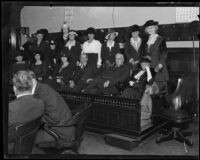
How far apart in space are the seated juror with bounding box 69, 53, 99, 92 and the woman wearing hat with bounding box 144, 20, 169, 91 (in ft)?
1.88

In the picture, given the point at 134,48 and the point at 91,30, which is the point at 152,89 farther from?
the point at 91,30

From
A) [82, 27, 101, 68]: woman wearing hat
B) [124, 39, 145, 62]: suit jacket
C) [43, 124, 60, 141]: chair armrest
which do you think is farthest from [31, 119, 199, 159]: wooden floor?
[124, 39, 145, 62]: suit jacket

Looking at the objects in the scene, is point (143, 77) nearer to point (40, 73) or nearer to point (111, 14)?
point (111, 14)

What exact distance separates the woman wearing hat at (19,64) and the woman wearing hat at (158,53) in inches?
47.4

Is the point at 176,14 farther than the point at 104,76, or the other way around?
the point at 104,76

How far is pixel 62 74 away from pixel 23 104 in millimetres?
569

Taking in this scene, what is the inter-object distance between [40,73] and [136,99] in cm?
99

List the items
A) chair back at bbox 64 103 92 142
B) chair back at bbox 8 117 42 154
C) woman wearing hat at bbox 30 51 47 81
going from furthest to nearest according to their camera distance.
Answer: woman wearing hat at bbox 30 51 47 81
chair back at bbox 64 103 92 142
chair back at bbox 8 117 42 154

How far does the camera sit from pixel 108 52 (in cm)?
277

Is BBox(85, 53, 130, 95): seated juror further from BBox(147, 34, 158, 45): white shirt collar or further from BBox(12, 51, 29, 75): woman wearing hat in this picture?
BBox(12, 51, 29, 75): woman wearing hat

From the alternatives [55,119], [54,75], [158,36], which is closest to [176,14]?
[158,36]

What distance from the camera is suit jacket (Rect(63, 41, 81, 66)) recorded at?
2760 mm

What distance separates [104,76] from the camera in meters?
2.81

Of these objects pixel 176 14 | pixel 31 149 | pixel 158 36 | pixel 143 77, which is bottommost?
pixel 31 149
